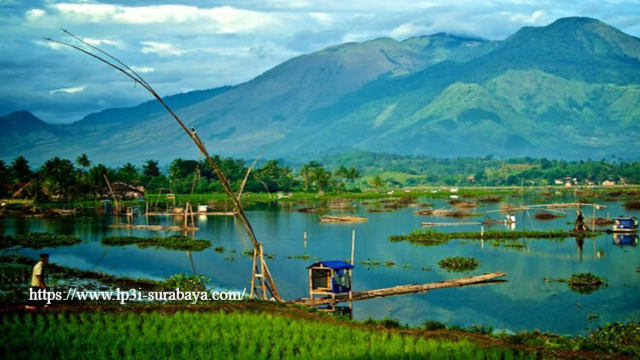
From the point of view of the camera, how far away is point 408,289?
2377cm

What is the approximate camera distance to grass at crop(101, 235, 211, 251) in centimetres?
3738

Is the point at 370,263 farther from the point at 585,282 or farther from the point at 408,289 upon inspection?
the point at 585,282

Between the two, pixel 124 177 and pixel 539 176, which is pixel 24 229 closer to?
pixel 124 177

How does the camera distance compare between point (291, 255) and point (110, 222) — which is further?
point (110, 222)

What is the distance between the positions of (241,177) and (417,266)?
71.4 meters

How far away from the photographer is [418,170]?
197875 mm

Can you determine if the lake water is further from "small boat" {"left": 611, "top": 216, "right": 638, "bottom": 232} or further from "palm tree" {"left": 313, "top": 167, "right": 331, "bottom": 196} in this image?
"palm tree" {"left": 313, "top": 167, "right": 331, "bottom": 196}

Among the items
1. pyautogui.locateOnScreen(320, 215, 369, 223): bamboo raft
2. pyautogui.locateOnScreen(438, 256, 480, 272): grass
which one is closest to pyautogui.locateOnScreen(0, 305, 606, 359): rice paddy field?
pyautogui.locateOnScreen(438, 256, 480, 272): grass

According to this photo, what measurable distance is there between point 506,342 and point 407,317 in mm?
6446

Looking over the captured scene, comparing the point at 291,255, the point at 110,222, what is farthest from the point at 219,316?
the point at 110,222

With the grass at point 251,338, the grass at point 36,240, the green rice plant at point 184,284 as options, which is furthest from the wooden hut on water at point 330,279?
the grass at point 36,240

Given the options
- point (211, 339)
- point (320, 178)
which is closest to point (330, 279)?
point (211, 339)

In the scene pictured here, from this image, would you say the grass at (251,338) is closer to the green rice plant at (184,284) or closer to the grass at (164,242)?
the green rice plant at (184,284)

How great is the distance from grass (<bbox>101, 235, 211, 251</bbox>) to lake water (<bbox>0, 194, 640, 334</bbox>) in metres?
0.70
